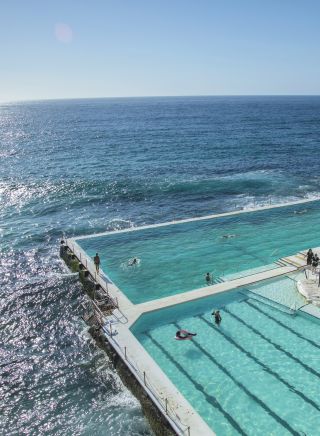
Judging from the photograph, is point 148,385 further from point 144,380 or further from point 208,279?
point 208,279

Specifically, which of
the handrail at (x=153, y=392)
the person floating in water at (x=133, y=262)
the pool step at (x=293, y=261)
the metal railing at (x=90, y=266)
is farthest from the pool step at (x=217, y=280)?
the handrail at (x=153, y=392)

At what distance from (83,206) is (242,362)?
33.4m

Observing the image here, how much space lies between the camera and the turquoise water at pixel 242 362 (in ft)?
48.0

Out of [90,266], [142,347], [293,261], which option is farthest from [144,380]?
[293,261]

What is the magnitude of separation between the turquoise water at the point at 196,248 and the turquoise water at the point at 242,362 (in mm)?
2970

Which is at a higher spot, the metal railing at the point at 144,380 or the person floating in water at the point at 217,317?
the person floating in water at the point at 217,317

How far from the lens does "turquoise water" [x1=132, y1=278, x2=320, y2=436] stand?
14625mm

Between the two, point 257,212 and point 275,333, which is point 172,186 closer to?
point 257,212

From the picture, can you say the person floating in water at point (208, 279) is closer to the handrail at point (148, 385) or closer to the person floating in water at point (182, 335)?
the person floating in water at point (182, 335)

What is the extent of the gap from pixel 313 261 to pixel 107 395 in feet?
50.6

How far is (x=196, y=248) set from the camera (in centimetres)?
2950

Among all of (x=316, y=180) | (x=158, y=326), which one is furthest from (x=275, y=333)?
(x=316, y=180)

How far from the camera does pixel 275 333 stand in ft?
63.1

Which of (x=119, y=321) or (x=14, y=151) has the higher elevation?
(x=14, y=151)
